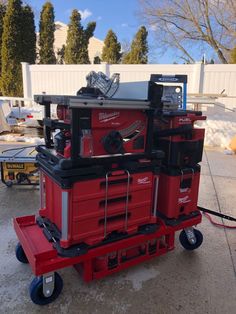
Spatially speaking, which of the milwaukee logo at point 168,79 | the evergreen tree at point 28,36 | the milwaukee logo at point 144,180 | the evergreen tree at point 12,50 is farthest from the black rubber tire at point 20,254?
the evergreen tree at point 28,36

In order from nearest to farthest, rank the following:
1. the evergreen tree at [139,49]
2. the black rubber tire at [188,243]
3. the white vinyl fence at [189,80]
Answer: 1. the black rubber tire at [188,243]
2. the white vinyl fence at [189,80]
3. the evergreen tree at [139,49]

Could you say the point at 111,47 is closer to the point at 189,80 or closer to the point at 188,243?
the point at 189,80

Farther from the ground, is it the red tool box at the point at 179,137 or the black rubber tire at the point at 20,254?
the red tool box at the point at 179,137

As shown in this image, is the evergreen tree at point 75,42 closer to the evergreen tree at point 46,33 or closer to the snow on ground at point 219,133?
the evergreen tree at point 46,33

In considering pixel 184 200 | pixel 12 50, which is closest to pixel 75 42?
pixel 12 50

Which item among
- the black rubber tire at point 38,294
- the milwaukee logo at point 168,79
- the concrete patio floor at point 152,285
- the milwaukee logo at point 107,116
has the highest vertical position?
the milwaukee logo at point 168,79

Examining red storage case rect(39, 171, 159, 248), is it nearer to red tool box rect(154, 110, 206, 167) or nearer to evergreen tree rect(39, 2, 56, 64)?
red tool box rect(154, 110, 206, 167)

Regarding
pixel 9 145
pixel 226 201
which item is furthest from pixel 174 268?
pixel 9 145

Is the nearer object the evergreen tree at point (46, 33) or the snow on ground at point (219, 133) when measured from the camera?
the snow on ground at point (219, 133)

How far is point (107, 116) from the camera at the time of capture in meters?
1.75

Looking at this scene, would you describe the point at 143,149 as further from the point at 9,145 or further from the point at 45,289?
the point at 9,145

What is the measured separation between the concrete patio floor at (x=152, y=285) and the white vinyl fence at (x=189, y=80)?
4942 mm

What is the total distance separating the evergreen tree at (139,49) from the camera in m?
15.0

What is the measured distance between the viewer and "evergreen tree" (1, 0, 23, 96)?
40.8ft
